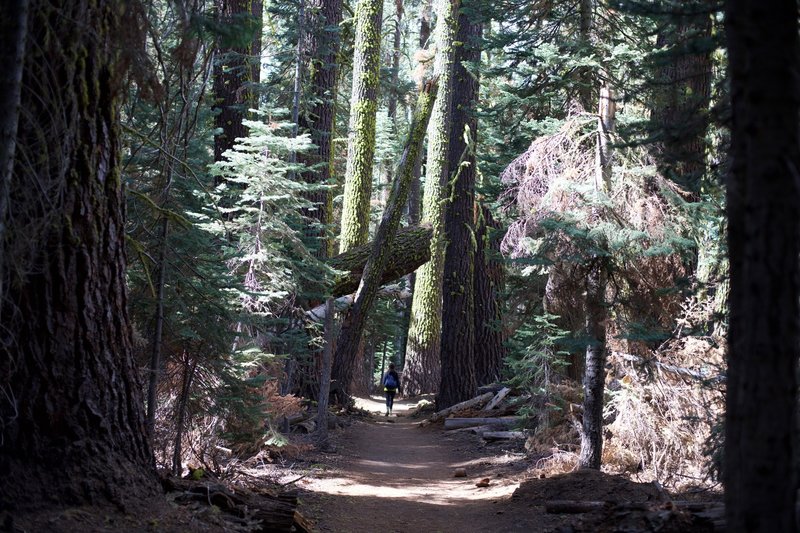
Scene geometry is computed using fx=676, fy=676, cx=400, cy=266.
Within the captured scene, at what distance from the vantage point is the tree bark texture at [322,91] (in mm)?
15852

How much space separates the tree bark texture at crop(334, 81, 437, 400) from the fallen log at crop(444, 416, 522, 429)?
2.68 meters

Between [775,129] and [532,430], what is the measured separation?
33.5 ft

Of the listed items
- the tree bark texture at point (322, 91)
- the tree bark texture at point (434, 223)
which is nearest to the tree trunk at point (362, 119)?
the tree bark texture at point (322, 91)

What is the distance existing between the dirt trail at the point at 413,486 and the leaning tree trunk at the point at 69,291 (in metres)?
3.27

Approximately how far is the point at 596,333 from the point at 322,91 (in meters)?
10.2

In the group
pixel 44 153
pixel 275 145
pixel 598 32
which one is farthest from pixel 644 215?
pixel 44 153

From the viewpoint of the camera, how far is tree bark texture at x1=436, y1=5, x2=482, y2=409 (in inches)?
695

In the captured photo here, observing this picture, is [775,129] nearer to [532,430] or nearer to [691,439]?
[691,439]

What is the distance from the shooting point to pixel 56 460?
4.88 m

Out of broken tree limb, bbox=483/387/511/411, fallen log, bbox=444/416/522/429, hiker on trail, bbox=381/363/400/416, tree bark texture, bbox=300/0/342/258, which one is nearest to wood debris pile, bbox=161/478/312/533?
fallen log, bbox=444/416/522/429

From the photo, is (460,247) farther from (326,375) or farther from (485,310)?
(326,375)

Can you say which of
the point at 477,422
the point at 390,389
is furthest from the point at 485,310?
the point at 390,389

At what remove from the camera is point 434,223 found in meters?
19.0

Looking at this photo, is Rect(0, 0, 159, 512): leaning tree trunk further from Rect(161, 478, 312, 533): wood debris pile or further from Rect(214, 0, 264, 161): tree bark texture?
Rect(214, 0, 264, 161): tree bark texture
